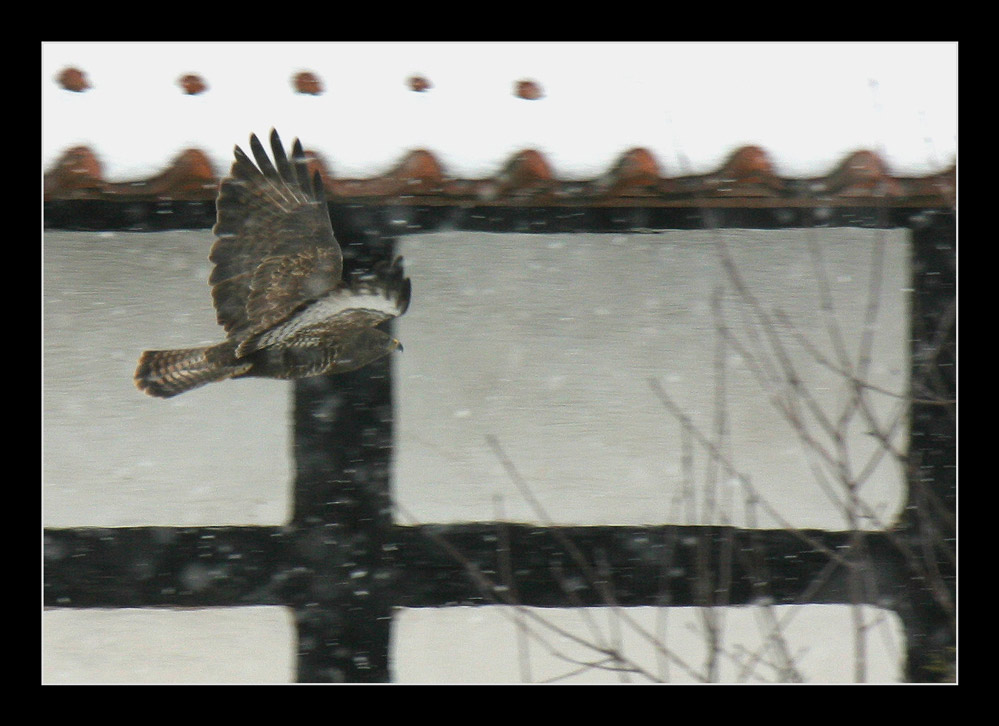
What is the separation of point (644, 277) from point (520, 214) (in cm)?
43

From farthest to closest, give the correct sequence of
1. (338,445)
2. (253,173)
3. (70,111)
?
(338,445) < (70,111) < (253,173)

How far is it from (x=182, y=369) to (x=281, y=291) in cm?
39

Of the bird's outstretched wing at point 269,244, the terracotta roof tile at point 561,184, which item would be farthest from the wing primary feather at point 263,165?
the terracotta roof tile at point 561,184

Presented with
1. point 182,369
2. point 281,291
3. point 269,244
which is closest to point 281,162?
point 269,244

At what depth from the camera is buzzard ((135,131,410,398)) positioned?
2238mm

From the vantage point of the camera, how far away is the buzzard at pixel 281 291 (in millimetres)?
2238

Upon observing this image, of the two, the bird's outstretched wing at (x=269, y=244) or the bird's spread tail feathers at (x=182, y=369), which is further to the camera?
the bird's spread tail feathers at (x=182, y=369)

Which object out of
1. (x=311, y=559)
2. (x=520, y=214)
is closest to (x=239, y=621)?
(x=311, y=559)

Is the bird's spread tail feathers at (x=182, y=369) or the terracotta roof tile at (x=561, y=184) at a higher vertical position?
the terracotta roof tile at (x=561, y=184)

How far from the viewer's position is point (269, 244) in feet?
7.48

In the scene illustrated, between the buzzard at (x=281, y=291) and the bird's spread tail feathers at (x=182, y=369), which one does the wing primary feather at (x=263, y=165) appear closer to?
the buzzard at (x=281, y=291)

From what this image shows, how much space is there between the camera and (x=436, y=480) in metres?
2.60

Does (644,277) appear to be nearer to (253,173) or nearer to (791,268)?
(791,268)

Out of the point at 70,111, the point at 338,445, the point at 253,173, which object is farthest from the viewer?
the point at 338,445
